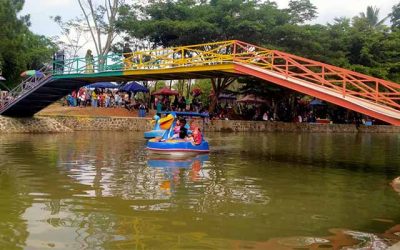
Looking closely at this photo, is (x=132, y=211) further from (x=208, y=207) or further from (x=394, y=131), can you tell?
(x=394, y=131)

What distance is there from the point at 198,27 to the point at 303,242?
108ft

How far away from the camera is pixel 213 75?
23.4 meters

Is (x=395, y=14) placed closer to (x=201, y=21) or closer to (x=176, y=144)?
(x=201, y=21)

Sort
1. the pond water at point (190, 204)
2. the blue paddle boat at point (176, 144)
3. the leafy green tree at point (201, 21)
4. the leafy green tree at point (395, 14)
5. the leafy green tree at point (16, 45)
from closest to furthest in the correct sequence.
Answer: the pond water at point (190, 204), the blue paddle boat at point (176, 144), the leafy green tree at point (16, 45), the leafy green tree at point (201, 21), the leafy green tree at point (395, 14)

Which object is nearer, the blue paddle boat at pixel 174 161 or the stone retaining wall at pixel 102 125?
the blue paddle boat at pixel 174 161

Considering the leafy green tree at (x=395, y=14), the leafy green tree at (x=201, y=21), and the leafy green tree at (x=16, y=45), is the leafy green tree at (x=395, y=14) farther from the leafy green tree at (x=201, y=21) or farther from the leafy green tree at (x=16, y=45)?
the leafy green tree at (x=16, y=45)

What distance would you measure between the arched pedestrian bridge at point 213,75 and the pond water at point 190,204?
2547 mm

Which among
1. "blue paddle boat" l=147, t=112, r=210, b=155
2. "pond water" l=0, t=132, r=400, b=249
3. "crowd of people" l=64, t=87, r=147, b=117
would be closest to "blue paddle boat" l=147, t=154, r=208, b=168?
"pond water" l=0, t=132, r=400, b=249

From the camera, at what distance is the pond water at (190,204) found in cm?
723

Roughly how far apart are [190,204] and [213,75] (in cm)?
1436

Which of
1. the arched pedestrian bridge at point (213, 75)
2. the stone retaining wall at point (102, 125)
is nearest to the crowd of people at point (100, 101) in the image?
the stone retaining wall at point (102, 125)

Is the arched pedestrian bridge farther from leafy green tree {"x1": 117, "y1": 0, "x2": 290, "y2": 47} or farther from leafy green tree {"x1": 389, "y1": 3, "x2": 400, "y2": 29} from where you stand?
A: leafy green tree {"x1": 389, "y1": 3, "x2": 400, "y2": 29}

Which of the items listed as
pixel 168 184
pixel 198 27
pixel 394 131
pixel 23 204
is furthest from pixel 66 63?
pixel 394 131

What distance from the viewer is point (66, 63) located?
27156mm
